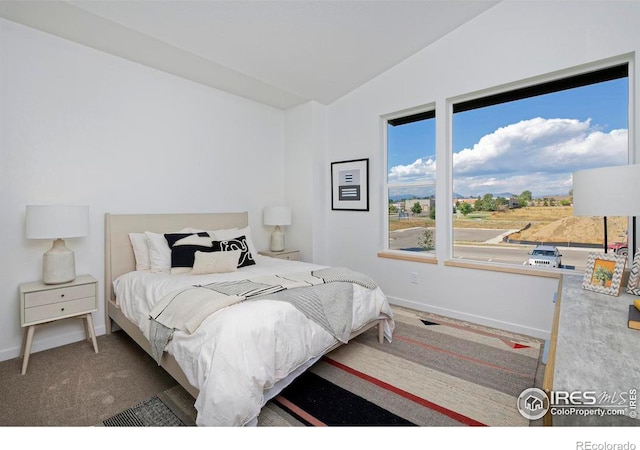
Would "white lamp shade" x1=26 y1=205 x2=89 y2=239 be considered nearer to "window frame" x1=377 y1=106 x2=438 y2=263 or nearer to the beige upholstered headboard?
the beige upholstered headboard

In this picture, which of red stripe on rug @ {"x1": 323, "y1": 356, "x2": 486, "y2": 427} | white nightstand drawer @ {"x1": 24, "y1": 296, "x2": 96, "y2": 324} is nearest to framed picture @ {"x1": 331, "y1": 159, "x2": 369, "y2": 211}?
red stripe on rug @ {"x1": 323, "y1": 356, "x2": 486, "y2": 427}

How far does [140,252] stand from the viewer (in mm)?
3051

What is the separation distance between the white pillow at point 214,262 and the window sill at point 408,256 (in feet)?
6.01

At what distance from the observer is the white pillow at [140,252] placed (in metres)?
3.05

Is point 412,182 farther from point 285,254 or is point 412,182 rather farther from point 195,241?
point 195,241

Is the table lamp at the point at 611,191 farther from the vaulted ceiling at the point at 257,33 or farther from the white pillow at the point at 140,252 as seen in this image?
the white pillow at the point at 140,252

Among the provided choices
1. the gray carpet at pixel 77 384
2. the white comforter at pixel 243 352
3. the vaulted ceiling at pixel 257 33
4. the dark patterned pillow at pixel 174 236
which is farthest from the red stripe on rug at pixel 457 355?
the vaulted ceiling at pixel 257 33

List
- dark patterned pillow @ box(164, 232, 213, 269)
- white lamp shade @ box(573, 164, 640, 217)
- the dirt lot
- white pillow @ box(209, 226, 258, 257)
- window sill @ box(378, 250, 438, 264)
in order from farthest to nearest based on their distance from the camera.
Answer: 1. window sill @ box(378, 250, 438, 264)
2. white pillow @ box(209, 226, 258, 257)
3. dark patterned pillow @ box(164, 232, 213, 269)
4. the dirt lot
5. white lamp shade @ box(573, 164, 640, 217)

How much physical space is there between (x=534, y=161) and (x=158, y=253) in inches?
144

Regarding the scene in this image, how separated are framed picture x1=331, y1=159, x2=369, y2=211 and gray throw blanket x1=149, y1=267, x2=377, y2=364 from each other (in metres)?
1.70

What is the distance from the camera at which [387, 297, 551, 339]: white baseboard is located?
287 centimetres

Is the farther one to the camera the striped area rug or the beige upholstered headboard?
the beige upholstered headboard

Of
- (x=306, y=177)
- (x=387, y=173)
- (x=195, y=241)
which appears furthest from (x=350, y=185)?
(x=195, y=241)

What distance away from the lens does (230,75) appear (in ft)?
11.5
